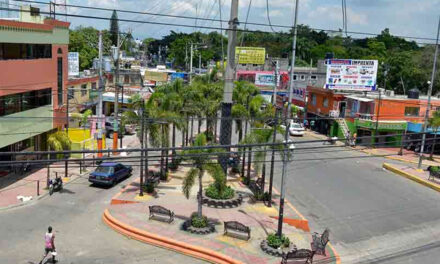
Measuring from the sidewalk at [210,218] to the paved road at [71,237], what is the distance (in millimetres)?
639

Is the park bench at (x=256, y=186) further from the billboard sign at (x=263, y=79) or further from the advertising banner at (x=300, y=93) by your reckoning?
the billboard sign at (x=263, y=79)

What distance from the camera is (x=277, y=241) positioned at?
17.2 m

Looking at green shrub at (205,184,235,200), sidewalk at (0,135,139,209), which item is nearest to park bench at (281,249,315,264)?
green shrub at (205,184,235,200)

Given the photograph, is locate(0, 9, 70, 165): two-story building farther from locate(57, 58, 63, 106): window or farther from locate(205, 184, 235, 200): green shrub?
locate(205, 184, 235, 200): green shrub

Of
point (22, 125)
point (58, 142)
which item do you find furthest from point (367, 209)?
point (22, 125)

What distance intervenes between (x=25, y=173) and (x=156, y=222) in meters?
12.6

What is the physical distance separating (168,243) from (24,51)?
54.8ft

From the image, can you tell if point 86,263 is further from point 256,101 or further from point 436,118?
point 436,118

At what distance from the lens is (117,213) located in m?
20.4

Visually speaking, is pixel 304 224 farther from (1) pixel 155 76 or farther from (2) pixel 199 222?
(1) pixel 155 76

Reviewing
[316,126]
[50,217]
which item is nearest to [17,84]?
[50,217]

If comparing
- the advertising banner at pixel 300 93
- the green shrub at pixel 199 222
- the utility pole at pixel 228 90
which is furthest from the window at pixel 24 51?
the advertising banner at pixel 300 93

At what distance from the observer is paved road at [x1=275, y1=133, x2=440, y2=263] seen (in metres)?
18.4

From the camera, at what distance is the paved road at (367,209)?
725 inches
